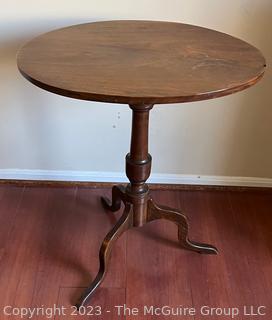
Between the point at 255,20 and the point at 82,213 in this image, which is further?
the point at 82,213

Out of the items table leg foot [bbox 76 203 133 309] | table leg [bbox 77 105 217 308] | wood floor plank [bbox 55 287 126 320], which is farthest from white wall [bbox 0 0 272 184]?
wood floor plank [bbox 55 287 126 320]

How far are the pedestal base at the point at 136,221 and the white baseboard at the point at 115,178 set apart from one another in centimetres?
31

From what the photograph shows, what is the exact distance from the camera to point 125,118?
1.73 m

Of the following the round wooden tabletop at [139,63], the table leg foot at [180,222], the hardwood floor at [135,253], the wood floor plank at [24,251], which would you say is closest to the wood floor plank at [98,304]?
the hardwood floor at [135,253]

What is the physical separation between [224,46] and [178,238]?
0.74 meters

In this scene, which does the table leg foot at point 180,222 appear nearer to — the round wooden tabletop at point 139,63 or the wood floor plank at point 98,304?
the wood floor plank at point 98,304

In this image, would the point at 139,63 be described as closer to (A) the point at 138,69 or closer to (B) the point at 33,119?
(A) the point at 138,69

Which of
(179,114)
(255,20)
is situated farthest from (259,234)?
(255,20)

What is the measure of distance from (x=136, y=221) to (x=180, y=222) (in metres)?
0.17

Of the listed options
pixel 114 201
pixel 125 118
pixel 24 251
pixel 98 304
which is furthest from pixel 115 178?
pixel 98 304

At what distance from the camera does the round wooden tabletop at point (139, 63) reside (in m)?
0.96

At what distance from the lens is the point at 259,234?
1.69m

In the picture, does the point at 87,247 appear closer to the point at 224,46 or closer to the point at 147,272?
the point at 147,272

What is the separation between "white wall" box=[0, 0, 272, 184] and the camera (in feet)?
4.90
